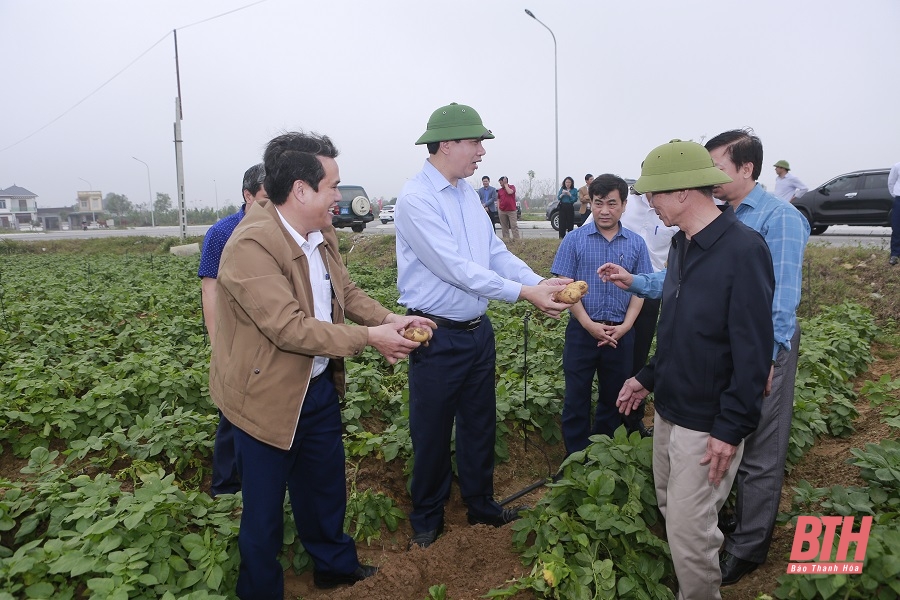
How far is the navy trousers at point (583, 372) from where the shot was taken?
397cm

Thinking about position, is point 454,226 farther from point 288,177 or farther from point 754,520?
point 754,520

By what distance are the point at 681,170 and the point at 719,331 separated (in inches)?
24.3

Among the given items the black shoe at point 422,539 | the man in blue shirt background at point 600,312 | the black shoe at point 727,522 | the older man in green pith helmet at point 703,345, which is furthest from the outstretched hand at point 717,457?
the man in blue shirt background at point 600,312

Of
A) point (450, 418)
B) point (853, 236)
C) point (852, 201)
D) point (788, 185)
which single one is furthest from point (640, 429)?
Result: point (853, 236)

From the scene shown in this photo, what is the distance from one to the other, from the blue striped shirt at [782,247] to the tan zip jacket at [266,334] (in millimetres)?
1770

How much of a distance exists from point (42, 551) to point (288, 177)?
1.69m

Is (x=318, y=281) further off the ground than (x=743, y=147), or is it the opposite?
(x=743, y=147)

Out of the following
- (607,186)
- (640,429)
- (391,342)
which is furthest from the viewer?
(640,429)

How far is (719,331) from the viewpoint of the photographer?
225 cm

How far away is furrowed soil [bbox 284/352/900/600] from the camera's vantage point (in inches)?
105

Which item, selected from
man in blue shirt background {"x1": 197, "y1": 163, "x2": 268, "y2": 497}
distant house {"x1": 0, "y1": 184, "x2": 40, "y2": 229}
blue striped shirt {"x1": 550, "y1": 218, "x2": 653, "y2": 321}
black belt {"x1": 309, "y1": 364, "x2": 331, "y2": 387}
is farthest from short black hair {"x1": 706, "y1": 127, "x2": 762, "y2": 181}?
distant house {"x1": 0, "y1": 184, "x2": 40, "y2": 229}

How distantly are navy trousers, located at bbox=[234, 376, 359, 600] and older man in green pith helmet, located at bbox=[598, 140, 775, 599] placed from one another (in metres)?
1.42

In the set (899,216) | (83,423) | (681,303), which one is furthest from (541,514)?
(899,216)

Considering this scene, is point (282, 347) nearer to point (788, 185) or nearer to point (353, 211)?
point (788, 185)
